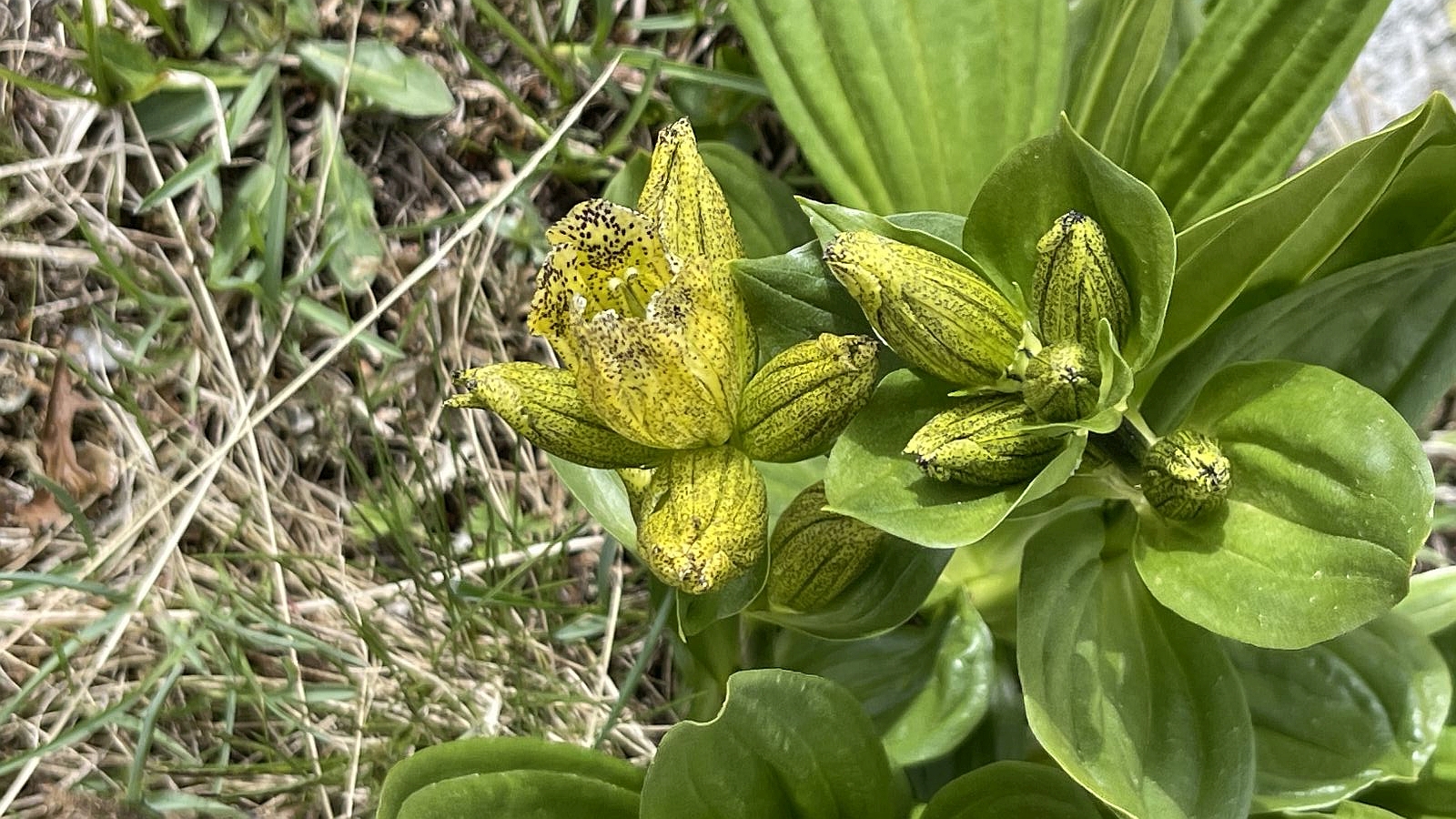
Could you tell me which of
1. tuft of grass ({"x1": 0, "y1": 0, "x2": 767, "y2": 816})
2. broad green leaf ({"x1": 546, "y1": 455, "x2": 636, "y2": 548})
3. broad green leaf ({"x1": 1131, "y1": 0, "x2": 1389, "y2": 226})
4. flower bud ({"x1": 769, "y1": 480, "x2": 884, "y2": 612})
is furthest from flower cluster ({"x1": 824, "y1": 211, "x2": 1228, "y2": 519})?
tuft of grass ({"x1": 0, "y1": 0, "x2": 767, "y2": 816})

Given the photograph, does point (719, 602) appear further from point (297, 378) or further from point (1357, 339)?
point (297, 378)

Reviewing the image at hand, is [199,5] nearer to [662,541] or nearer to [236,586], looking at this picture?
[236,586]

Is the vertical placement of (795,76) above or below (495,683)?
above

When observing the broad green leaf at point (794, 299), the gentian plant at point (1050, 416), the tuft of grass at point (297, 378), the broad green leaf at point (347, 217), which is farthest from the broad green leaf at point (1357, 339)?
the broad green leaf at point (347, 217)

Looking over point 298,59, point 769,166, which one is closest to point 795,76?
point 769,166

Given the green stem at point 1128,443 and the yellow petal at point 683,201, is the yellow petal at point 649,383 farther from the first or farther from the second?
the green stem at point 1128,443

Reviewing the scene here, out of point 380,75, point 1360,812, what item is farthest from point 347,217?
point 1360,812

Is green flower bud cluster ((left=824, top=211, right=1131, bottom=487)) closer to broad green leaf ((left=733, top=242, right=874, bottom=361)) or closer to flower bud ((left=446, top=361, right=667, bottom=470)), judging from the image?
broad green leaf ((left=733, top=242, right=874, bottom=361))

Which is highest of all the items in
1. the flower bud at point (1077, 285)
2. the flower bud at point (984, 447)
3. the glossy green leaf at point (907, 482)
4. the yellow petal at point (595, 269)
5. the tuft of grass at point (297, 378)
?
the flower bud at point (1077, 285)
